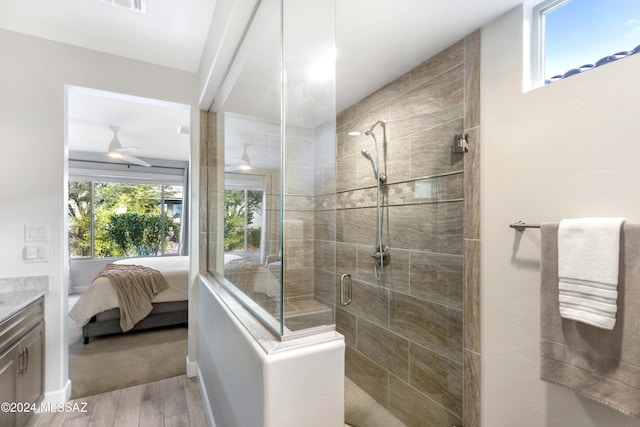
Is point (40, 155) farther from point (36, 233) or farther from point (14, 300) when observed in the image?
point (14, 300)

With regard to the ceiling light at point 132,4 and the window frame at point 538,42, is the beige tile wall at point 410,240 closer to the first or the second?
the window frame at point 538,42

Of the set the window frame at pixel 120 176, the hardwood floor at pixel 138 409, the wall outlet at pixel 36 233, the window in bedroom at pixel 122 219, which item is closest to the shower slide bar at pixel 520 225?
the hardwood floor at pixel 138 409

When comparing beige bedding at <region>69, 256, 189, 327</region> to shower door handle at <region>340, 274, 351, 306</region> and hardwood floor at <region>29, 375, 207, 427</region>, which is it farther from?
shower door handle at <region>340, 274, 351, 306</region>

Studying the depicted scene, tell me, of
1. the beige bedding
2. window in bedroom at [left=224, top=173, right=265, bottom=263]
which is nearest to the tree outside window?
window in bedroom at [left=224, top=173, right=265, bottom=263]

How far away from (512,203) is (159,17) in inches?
94.6

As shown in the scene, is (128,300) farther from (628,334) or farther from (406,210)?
(628,334)

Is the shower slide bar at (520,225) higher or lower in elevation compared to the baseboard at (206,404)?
higher

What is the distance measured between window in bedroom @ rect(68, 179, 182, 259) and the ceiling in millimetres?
4781

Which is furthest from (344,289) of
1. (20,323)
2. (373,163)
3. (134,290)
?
(134,290)

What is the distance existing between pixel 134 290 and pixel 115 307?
25 centimetres

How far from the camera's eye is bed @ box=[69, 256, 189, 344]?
3.36 meters

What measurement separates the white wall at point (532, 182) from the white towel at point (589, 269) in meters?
0.11

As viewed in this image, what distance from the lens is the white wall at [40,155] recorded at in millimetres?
2109

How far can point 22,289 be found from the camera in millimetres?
2129
